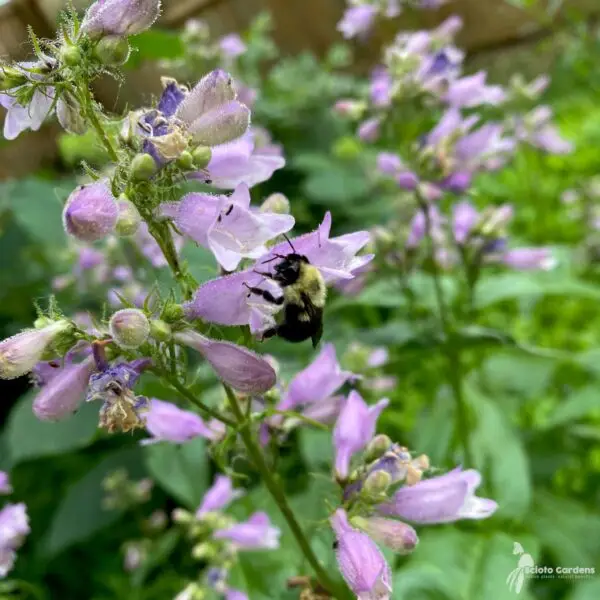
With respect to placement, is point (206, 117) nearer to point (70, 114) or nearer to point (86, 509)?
point (70, 114)

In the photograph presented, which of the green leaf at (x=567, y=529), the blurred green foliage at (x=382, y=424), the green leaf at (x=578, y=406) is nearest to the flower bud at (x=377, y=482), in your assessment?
the blurred green foliage at (x=382, y=424)

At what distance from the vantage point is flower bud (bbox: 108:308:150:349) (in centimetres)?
111

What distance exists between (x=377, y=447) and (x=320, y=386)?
0.19 m

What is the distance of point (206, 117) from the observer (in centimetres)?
122

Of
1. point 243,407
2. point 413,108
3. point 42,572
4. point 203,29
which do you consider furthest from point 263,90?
point 243,407

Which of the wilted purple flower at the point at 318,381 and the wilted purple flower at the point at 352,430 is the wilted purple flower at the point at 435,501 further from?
the wilted purple flower at the point at 318,381

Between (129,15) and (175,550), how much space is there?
2.72 metres

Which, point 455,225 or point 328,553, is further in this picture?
point 455,225

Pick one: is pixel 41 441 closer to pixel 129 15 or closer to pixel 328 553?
pixel 328 553

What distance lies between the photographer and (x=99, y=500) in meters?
3.37

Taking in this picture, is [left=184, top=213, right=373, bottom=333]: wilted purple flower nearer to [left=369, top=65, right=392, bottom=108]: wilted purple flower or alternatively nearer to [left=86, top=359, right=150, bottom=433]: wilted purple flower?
[left=86, top=359, right=150, bottom=433]: wilted purple flower

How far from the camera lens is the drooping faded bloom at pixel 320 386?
153 centimetres

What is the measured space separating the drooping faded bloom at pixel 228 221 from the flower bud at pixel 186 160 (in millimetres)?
45

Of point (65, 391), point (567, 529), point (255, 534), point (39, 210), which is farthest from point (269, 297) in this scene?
point (39, 210)
